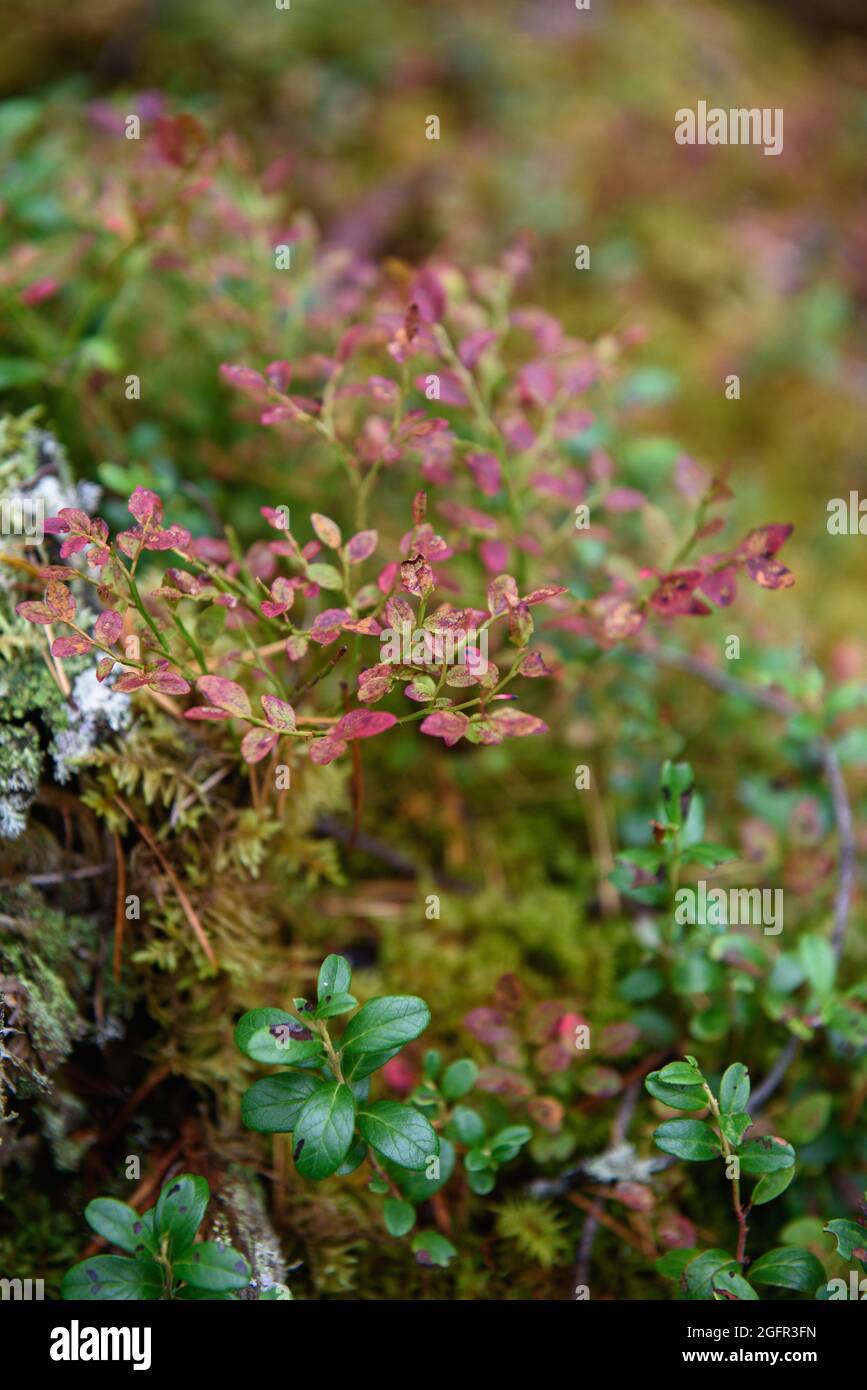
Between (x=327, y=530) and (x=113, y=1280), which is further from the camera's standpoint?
(x=327, y=530)

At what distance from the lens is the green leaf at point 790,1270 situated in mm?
1469

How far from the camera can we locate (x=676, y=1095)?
1.46 meters

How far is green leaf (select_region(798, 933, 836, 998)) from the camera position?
5.86 feet

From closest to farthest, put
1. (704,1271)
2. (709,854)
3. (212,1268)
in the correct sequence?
(212,1268), (704,1271), (709,854)

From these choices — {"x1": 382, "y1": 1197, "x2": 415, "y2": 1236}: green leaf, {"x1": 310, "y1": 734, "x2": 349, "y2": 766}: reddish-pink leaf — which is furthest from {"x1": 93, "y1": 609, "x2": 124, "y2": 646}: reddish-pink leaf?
{"x1": 382, "y1": 1197, "x2": 415, "y2": 1236}: green leaf

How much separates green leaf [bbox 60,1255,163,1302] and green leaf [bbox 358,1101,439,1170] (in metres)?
0.37

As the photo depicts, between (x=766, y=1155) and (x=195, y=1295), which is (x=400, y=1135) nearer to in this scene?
(x=195, y=1295)

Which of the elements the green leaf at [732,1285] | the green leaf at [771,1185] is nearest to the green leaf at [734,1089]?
the green leaf at [771,1185]

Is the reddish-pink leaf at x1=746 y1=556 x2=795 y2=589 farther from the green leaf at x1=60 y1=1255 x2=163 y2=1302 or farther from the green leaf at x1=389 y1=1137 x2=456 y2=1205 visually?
the green leaf at x1=60 y1=1255 x2=163 y2=1302

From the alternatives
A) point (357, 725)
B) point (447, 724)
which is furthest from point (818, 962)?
point (357, 725)

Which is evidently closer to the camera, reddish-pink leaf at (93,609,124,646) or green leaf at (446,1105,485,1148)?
reddish-pink leaf at (93,609,124,646)

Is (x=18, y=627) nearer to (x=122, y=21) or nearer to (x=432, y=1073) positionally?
(x=432, y=1073)

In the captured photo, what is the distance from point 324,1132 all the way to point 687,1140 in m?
0.57
